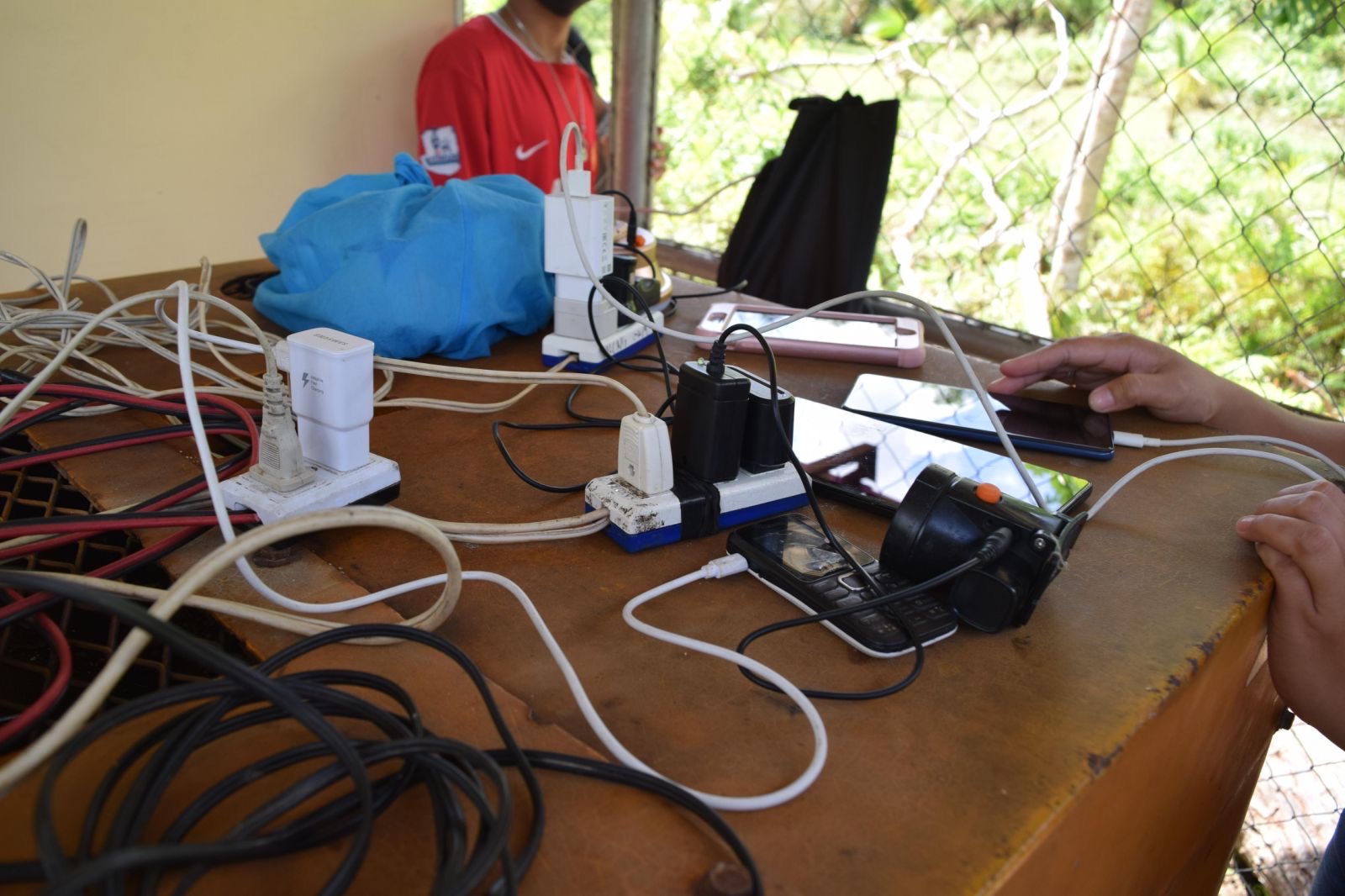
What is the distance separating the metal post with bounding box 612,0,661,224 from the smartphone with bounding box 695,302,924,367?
82 cm

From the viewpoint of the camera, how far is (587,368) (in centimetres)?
83

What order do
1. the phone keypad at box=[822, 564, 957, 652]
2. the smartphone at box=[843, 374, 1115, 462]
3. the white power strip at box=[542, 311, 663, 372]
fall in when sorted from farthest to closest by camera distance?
the white power strip at box=[542, 311, 663, 372] → the smartphone at box=[843, 374, 1115, 462] → the phone keypad at box=[822, 564, 957, 652]

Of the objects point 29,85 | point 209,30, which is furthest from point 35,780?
point 209,30

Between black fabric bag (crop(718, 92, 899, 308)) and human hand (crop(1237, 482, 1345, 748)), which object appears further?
black fabric bag (crop(718, 92, 899, 308))

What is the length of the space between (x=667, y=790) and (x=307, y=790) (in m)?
0.13

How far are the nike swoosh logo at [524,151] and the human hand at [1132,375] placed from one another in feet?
4.84

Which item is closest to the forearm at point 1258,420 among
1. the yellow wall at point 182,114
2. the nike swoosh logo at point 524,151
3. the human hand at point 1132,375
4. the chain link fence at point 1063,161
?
the human hand at point 1132,375

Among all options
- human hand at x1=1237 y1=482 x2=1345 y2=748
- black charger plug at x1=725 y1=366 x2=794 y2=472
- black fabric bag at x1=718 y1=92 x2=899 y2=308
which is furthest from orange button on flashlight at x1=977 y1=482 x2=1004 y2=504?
black fabric bag at x1=718 y1=92 x2=899 y2=308

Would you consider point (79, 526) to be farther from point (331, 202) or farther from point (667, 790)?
point (331, 202)

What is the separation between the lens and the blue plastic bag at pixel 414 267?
2.63 feet

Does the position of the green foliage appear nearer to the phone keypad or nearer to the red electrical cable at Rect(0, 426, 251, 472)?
the red electrical cable at Rect(0, 426, 251, 472)

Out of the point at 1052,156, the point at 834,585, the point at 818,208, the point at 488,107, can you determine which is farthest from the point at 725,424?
the point at 1052,156

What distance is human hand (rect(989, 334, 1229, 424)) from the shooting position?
2.59 feet

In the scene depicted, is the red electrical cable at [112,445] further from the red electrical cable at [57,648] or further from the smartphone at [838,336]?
the smartphone at [838,336]
